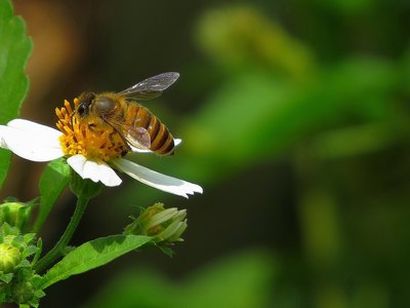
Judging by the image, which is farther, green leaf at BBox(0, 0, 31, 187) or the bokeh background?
the bokeh background

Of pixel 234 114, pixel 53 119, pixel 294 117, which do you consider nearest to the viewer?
pixel 294 117

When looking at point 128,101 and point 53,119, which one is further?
point 53,119

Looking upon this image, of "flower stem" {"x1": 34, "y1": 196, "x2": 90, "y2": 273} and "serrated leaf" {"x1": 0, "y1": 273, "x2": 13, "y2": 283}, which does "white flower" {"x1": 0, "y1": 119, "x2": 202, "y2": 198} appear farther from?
"serrated leaf" {"x1": 0, "y1": 273, "x2": 13, "y2": 283}

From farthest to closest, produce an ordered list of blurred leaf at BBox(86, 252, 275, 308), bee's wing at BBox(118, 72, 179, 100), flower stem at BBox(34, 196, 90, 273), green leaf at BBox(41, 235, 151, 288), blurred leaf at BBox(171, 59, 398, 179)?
blurred leaf at BBox(86, 252, 275, 308), blurred leaf at BBox(171, 59, 398, 179), bee's wing at BBox(118, 72, 179, 100), flower stem at BBox(34, 196, 90, 273), green leaf at BBox(41, 235, 151, 288)

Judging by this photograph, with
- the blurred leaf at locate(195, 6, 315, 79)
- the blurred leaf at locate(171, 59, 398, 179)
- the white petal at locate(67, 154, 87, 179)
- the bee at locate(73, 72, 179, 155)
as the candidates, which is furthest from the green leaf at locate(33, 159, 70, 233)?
the blurred leaf at locate(195, 6, 315, 79)

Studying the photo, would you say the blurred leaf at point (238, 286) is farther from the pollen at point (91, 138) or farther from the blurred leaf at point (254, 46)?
the pollen at point (91, 138)

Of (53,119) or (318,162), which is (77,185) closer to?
(318,162)

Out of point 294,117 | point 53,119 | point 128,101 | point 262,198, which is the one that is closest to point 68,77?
point 53,119

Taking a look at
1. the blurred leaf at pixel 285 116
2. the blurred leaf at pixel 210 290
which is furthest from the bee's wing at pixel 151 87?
the blurred leaf at pixel 210 290
